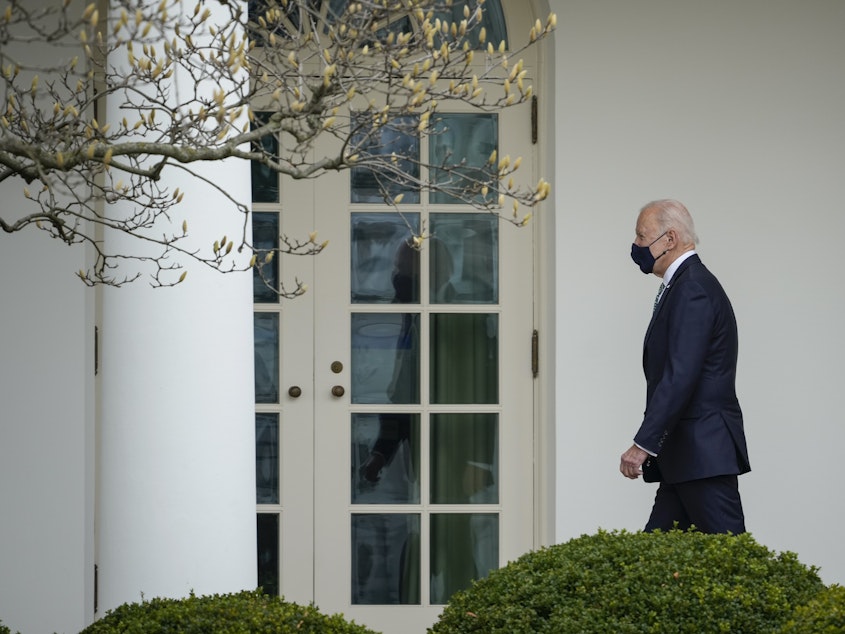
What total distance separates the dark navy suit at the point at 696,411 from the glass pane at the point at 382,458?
1.60 metres

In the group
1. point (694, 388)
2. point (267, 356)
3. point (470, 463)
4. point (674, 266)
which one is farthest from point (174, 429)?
point (470, 463)

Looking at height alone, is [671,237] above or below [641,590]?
above

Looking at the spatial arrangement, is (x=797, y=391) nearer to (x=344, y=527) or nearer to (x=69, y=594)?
(x=344, y=527)

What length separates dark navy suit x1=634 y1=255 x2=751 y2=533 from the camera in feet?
15.5

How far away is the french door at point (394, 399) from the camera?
6.15 metres

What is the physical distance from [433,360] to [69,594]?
2.07 meters

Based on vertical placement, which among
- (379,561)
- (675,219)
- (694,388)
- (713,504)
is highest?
(675,219)

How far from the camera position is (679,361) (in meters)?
4.74

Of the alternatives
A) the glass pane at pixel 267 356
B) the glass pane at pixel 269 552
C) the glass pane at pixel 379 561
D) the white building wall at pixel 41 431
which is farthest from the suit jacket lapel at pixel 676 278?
the white building wall at pixel 41 431

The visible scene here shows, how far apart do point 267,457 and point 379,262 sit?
1.13 metres

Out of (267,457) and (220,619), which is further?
(267,457)

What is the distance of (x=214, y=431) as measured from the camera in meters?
4.36

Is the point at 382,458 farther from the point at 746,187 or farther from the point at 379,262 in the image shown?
the point at 746,187

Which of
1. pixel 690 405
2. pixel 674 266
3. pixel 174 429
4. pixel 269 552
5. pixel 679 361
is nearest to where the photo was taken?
pixel 174 429
